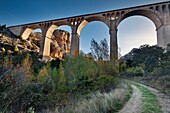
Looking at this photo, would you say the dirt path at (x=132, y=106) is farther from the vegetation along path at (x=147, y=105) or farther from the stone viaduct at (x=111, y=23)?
the stone viaduct at (x=111, y=23)

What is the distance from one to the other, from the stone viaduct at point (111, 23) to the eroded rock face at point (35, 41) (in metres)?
1.82

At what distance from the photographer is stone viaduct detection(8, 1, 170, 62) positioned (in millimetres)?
18625

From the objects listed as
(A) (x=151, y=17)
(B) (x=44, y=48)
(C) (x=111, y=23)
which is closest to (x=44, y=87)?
(C) (x=111, y=23)

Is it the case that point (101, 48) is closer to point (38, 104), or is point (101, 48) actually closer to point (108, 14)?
point (38, 104)

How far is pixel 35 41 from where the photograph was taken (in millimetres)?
29812

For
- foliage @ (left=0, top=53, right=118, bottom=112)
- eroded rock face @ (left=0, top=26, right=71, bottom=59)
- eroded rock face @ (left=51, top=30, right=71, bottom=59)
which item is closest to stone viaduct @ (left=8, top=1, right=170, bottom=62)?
eroded rock face @ (left=0, top=26, right=71, bottom=59)

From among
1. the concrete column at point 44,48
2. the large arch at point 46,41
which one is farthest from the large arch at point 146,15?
the concrete column at point 44,48

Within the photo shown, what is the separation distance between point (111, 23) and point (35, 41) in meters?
18.4

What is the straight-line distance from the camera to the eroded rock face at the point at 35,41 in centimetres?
2170

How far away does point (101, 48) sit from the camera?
1095 cm

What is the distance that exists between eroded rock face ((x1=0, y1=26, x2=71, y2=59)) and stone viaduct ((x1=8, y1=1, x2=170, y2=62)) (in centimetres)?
182

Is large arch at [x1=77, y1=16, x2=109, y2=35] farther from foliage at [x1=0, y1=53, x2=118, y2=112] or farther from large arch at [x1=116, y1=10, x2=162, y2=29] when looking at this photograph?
foliage at [x1=0, y1=53, x2=118, y2=112]

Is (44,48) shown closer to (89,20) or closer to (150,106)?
(89,20)

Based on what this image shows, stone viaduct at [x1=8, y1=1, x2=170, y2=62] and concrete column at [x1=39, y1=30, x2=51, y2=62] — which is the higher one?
stone viaduct at [x1=8, y1=1, x2=170, y2=62]
